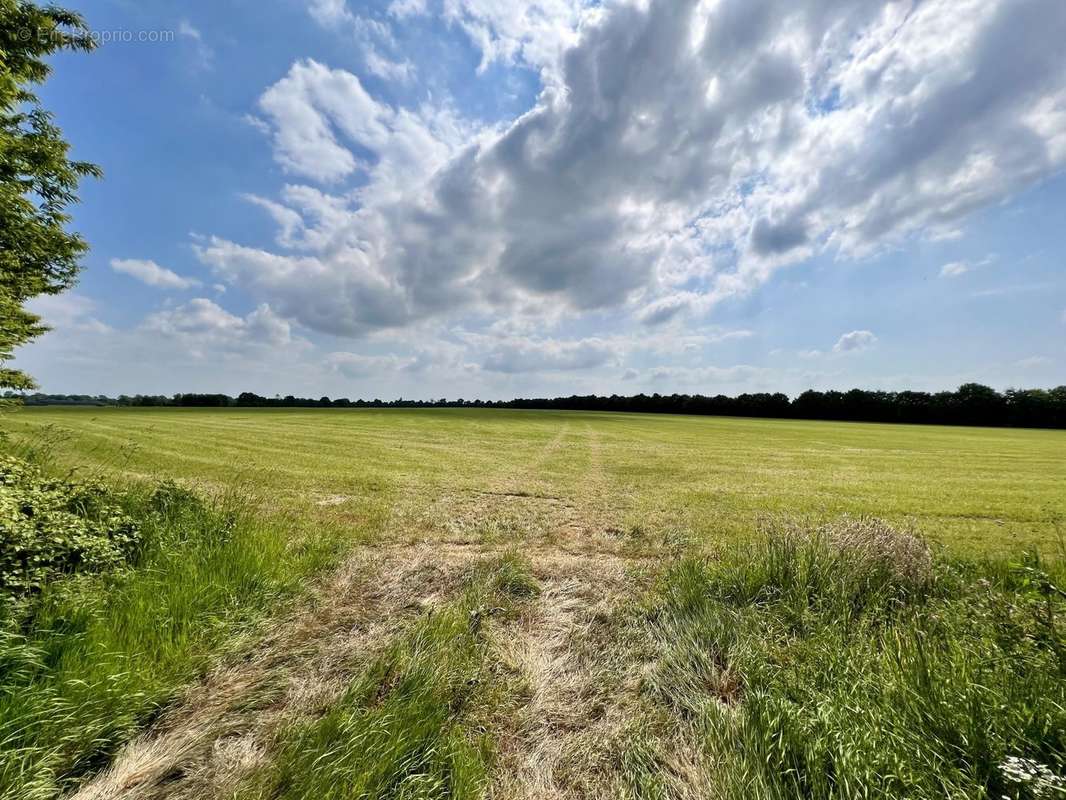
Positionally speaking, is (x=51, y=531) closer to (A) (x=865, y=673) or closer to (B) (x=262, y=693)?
(B) (x=262, y=693)

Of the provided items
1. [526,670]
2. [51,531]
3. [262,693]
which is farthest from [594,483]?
[51,531]

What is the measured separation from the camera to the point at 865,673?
3.44 m

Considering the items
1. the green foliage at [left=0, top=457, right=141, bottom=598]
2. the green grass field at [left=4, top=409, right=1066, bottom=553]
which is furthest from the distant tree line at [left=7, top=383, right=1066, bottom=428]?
the green foliage at [left=0, top=457, right=141, bottom=598]

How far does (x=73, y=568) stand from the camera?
13.5 feet

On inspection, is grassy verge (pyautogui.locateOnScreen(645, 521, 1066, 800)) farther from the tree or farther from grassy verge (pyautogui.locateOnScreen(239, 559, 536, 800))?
the tree

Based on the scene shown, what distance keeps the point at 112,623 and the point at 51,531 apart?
137cm

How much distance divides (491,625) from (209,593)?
3.06 metres

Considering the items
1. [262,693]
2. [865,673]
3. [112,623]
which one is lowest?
[262,693]

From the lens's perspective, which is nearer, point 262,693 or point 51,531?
point 262,693

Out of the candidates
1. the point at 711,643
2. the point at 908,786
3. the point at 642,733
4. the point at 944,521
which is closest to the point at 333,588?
the point at 642,733

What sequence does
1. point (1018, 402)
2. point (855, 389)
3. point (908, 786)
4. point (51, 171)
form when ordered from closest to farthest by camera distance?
point (908, 786) < point (51, 171) < point (1018, 402) < point (855, 389)

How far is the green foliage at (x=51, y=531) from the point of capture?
145 inches

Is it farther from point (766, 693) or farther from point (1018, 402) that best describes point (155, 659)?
point (1018, 402)

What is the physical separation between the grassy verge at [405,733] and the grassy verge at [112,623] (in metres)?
1.21
